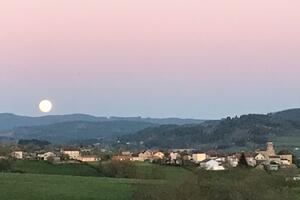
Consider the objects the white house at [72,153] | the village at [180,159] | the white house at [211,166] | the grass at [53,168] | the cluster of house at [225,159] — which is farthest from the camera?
the white house at [72,153]

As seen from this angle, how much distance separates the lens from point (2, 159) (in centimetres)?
7031

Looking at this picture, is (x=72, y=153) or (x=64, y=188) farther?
(x=72, y=153)

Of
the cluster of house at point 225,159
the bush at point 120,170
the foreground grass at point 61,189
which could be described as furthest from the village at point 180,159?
A: the foreground grass at point 61,189

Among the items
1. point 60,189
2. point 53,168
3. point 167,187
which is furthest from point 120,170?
point 167,187

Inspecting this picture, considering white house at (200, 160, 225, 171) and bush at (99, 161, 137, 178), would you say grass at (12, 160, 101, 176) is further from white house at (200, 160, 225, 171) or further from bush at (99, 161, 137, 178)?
white house at (200, 160, 225, 171)

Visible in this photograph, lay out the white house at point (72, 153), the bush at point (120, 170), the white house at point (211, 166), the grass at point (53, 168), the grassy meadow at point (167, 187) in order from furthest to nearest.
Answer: the white house at point (72, 153) → the grass at point (53, 168) → the bush at point (120, 170) → the white house at point (211, 166) → the grassy meadow at point (167, 187)

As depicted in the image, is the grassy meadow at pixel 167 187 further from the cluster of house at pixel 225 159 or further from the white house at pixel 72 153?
the white house at pixel 72 153

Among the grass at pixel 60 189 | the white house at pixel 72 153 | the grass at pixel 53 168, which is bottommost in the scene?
the grass at pixel 60 189

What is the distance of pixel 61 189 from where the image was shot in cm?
4494

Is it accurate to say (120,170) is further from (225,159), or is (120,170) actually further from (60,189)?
(225,159)

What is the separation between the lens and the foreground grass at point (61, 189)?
41.0 meters

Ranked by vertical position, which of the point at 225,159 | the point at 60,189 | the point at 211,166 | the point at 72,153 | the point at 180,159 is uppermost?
the point at 72,153

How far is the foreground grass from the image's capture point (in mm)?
41000

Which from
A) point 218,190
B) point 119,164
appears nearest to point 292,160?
point 119,164
